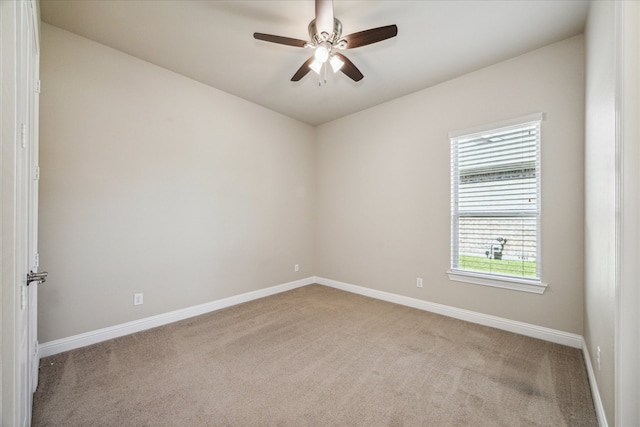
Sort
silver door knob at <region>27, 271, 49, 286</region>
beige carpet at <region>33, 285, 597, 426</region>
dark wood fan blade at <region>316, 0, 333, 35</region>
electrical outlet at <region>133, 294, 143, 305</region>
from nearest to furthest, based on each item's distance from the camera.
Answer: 1. silver door knob at <region>27, 271, 49, 286</region>
2. beige carpet at <region>33, 285, 597, 426</region>
3. dark wood fan blade at <region>316, 0, 333, 35</region>
4. electrical outlet at <region>133, 294, 143, 305</region>

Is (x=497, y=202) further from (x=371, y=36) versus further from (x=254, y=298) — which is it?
(x=254, y=298)

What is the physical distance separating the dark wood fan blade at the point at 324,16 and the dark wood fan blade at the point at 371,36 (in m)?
0.15

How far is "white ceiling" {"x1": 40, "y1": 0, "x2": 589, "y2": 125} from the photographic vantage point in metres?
2.20

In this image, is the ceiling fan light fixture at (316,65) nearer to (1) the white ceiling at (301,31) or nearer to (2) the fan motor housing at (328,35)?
(2) the fan motor housing at (328,35)

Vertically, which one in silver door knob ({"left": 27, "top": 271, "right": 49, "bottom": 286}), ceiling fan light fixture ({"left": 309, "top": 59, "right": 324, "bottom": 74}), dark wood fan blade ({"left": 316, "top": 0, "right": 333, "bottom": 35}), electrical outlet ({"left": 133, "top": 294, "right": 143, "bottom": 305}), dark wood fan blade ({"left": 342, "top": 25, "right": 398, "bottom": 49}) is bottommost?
electrical outlet ({"left": 133, "top": 294, "right": 143, "bottom": 305})

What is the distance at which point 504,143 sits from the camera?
2943 millimetres

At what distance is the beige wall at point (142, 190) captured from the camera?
7.99 feet

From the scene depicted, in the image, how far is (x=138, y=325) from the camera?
285 cm

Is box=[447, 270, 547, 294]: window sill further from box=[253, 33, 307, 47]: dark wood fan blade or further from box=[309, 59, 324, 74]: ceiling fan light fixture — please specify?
box=[253, 33, 307, 47]: dark wood fan blade

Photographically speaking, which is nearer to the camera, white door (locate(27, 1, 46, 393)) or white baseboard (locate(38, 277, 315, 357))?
white door (locate(27, 1, 46, 393))

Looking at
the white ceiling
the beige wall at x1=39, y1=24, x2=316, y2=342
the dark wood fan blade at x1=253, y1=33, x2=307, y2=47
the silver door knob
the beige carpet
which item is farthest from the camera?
the beige wall at x1=39, y1=24, x2=316, y2=342

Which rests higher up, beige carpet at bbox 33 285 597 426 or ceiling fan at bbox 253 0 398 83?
ceiling fan at bbox 253 0 398 83

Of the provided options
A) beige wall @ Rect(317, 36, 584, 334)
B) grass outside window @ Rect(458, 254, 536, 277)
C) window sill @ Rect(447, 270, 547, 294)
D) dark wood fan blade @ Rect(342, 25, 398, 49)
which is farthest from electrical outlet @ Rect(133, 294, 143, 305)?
grass outside window @ Rect(458, 254, 536, 277)

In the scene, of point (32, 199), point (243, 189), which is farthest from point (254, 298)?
point (32, 199)
